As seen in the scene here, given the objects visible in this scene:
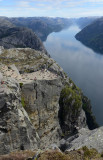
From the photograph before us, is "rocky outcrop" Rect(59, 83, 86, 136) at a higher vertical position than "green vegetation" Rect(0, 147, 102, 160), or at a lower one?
lower

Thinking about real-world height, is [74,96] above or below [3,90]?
below

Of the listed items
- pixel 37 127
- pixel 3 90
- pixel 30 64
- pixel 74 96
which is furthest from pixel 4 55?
pixel 3 90

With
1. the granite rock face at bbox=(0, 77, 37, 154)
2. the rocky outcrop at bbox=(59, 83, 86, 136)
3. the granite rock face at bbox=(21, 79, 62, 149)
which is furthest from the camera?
the rocky outcrop at bbox=(59, 83, 86, 136)

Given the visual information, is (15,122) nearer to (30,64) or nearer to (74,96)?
(74,96)

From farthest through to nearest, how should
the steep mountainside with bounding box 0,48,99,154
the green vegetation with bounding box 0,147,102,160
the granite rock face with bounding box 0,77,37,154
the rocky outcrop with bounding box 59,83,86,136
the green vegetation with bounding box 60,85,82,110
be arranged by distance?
the green vegetation with bounding box 60,85,82,110 < the rocky outcrop with bounding box 59,83,86,136 < the steep mountainside with bounding box 0,48,99,154 < the granite rock face with bounding box 0,77,37,154 < the green vegetation with bounding box 0,147,102,160

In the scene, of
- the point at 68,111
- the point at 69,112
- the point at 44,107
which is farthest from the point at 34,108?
the point at 69,112

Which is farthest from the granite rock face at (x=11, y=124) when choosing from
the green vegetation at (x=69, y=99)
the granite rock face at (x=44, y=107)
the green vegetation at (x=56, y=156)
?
the green vegetation at (x=69, y=99)

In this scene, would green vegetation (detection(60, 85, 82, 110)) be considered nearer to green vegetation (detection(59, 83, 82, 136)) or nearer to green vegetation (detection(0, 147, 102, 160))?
green vegetation (detection(59, 83, 82, 136))

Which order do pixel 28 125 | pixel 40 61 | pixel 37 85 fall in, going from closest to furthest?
pixel 28 125, pixel 37 85, pixel 40 61

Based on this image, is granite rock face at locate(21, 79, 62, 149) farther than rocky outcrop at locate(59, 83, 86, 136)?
No

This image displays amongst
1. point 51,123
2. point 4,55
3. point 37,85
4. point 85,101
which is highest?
point 4,55

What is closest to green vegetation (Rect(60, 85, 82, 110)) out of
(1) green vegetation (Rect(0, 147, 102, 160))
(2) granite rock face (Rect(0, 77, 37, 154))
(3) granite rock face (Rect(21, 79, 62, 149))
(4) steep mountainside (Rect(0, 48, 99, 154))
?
(4) steep mountainside (Rect(0, 48, 99, 154))
